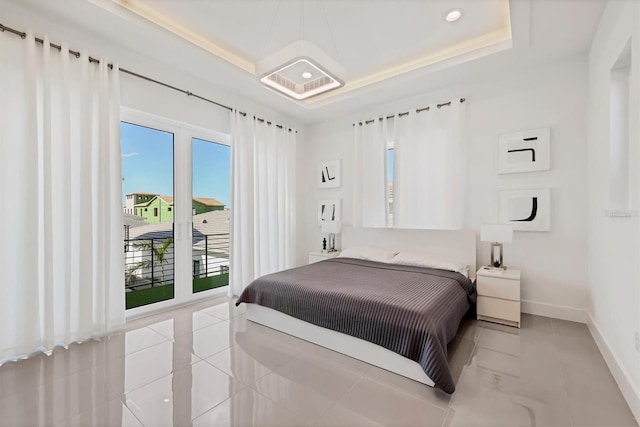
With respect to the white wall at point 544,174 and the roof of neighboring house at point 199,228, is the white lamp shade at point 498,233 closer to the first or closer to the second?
the white wall at point 544,174

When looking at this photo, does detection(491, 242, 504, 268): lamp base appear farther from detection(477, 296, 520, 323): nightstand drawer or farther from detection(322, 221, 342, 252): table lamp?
detection(322, 221, 342, 252): table lamp

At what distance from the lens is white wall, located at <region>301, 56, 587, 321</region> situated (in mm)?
2922

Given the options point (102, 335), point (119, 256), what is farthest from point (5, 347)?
point (119, 256)

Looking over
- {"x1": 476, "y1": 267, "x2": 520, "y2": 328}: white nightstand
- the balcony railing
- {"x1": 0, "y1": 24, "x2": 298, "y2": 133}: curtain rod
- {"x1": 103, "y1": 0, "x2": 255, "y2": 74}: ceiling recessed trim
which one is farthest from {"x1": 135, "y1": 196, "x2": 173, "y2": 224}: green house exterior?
{"x1": 476, "y1": 267, "x2": 520, "y2": 328}: white nightstand

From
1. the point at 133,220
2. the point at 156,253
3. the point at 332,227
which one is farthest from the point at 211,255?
the point at 332,227

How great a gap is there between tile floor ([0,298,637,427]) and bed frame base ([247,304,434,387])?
0.06m

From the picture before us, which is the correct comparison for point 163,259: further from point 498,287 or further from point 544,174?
point 544,174

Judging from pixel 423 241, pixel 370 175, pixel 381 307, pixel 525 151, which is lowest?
pixel 381 307

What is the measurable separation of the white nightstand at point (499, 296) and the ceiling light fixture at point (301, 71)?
2476 millimetres

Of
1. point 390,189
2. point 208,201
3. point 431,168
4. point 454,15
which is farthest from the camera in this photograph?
point 390,189

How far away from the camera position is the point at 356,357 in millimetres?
2246

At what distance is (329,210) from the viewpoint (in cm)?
475

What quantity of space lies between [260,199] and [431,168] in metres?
2.44

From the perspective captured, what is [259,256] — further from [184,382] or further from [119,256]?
[184,382]
